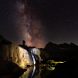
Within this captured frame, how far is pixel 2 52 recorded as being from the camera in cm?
4416

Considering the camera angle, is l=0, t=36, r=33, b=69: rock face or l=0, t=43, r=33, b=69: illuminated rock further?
l=0, t=43, r=33, b=69: illuminated rock

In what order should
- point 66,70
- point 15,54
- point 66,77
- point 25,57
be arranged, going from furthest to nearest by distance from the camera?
point 25,57 → point 15,54 → point 66,70 → point 66,77

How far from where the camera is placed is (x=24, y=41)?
283ft

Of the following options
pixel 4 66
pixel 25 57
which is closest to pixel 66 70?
pixel 4 66

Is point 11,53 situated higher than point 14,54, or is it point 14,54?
point 11,53

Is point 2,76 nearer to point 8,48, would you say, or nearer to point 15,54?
point 8,48

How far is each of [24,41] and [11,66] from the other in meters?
45.3

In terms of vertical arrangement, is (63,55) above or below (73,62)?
below

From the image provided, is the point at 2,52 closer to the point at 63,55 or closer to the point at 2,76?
the point at 2,76

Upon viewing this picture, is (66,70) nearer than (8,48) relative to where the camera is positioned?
Yes

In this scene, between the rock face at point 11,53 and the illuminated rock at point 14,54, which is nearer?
the rock face at point 11,53

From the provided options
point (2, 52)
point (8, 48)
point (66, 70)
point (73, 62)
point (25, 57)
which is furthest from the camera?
point (25, 57)

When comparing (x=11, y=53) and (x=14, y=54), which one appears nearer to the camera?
(x=11, y=53)

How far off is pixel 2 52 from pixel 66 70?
27193 mm
